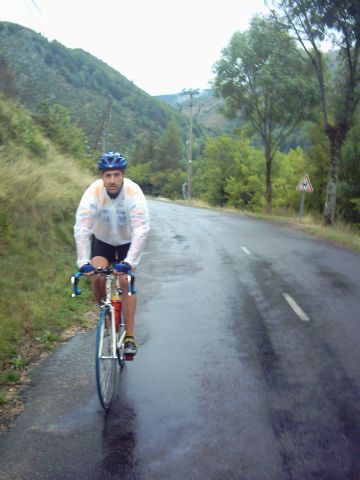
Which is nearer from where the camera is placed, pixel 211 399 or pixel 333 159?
pixel 211 399

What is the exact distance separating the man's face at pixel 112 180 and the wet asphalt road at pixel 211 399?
1966mm

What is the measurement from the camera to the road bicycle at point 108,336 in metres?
4.58

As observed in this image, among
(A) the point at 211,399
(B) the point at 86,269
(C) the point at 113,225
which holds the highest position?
(C) the point at 113,225

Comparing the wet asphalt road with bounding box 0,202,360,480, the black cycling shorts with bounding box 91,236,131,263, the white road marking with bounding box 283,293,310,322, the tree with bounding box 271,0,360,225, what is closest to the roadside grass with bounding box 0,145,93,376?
the wet asphalt road with bounding box 0,202,360,480

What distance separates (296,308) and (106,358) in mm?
4648

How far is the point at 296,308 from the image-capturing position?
8578mm

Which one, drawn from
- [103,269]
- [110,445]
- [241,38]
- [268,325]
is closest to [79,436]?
[110,445]

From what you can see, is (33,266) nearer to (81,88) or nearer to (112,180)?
(112,180)

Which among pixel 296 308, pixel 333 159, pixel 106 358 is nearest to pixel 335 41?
pixel 333 159

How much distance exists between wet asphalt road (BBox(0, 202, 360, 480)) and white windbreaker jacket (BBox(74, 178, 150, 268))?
1.38 metres

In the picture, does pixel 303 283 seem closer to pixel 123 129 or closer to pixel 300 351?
pixel 300 351

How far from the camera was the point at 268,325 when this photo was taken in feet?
24.8

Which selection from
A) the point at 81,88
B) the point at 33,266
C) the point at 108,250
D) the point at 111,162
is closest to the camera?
the point at 111,162

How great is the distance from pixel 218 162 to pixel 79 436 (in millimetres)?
61158
